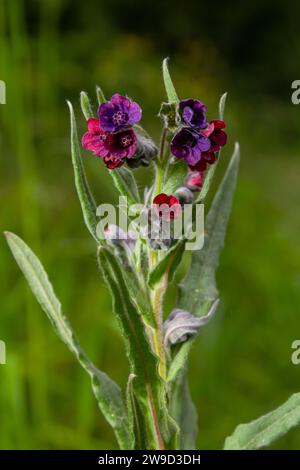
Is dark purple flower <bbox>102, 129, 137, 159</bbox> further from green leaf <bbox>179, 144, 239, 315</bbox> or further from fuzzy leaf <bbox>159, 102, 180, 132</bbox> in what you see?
green leaf <bbox>179, 144, 239, 315</bbox>

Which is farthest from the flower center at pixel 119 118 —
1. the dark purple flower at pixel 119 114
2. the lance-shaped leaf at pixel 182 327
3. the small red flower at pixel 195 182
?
the lance-shaped leaf at pixel 182 327

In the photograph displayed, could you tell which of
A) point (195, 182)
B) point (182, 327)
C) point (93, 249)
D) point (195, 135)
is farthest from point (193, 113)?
point (93, 249)

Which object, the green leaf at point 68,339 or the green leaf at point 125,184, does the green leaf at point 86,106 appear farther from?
the green leaf at point 68,339

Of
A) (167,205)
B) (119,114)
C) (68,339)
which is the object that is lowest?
(68,339)

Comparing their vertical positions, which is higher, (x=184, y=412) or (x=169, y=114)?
(x=169, y=114)

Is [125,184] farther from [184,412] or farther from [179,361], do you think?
[184,412]

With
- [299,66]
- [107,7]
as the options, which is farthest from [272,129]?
[107,7]

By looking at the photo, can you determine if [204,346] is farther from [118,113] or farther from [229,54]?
[229,54]
